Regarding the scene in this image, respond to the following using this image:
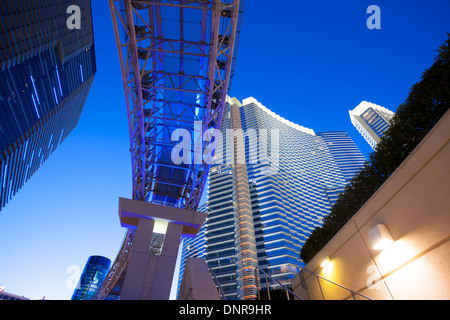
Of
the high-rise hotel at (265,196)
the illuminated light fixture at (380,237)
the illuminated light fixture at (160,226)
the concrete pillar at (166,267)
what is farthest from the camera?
the high-rise hotel at (265,196)

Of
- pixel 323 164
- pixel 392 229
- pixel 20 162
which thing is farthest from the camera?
pixel 323 164

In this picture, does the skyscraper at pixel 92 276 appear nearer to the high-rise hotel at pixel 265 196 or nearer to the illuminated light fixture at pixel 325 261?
the high-rise hotel at pixel 265 196

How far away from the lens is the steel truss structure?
10883mm

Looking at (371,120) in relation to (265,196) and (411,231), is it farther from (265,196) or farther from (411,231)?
(411,231)

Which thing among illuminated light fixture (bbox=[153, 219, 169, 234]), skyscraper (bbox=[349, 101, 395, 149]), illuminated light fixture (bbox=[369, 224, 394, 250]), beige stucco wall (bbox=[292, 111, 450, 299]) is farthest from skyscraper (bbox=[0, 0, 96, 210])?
skyscraper (bbox=[349, 101, 395, 149])

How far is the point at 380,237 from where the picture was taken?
643cm

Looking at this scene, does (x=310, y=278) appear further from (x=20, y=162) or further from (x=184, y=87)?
(x=20, y=162)

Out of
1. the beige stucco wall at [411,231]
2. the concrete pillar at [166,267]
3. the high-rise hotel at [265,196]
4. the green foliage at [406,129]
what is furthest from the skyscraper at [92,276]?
the beige stucco wall at [411,231]

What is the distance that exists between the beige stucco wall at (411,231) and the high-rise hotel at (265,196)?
6053 centimetres

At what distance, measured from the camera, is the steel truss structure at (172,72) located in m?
10.9

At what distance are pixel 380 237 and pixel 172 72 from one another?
11951 millimetres

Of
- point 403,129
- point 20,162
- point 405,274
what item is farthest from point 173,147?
point 20,162

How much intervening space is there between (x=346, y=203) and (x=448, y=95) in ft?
18.6

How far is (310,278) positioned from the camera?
1042cm
